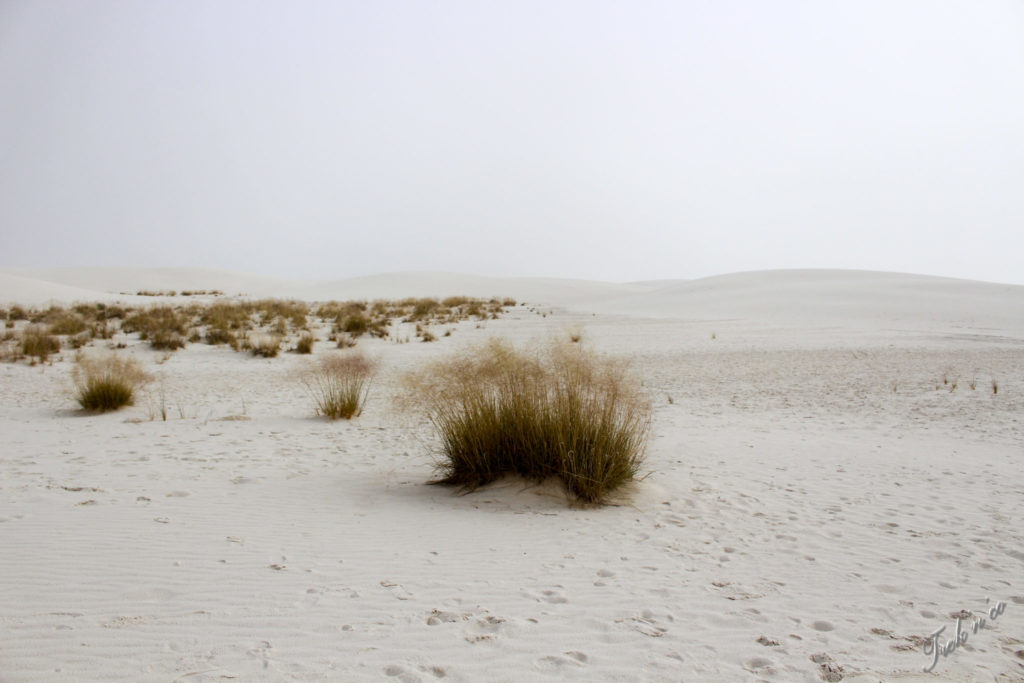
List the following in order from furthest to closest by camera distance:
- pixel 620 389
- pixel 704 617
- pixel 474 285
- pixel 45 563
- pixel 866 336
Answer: pixel 474 285, pixel 866 336, pixel 620 389, pixel 45 563, pixel 704 617

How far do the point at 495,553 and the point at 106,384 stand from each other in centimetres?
820

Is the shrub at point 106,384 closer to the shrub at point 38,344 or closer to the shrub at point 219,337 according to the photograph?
the shrub at point 38,344

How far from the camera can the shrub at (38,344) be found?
15.6 meters

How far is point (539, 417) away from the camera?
5.63m

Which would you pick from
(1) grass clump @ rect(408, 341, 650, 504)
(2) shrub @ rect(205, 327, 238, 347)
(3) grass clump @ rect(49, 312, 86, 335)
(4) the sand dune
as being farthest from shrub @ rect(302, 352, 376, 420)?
(4) the sand dune

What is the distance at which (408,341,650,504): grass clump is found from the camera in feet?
18.0

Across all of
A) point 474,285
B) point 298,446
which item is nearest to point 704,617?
point 298,446

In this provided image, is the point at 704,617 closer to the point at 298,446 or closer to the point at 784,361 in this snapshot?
the point at 298,446

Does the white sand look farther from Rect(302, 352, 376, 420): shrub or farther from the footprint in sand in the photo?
Rect(302, 352, 376, 420): shrub

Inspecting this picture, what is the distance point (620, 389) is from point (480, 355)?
1374 millimetres

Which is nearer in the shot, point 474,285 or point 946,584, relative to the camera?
point 946,584

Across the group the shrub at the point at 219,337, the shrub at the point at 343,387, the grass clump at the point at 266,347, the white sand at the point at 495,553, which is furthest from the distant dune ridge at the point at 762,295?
the shrub at the point at 343,387

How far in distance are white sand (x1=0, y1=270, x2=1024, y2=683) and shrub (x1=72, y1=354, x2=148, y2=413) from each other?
36 cm

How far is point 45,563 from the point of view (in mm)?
3781
